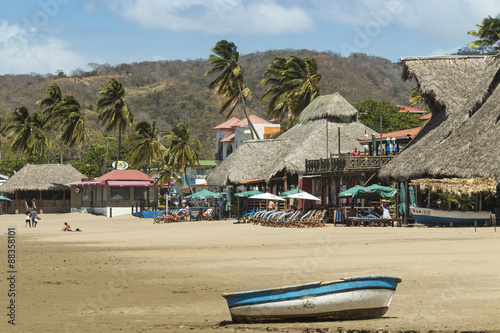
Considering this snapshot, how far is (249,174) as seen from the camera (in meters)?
46.2

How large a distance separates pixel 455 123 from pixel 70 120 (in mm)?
41502

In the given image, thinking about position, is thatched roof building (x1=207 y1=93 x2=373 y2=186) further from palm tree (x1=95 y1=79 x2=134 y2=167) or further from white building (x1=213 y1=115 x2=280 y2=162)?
white building (x1=213 y1=115 x2=280 y2=162)

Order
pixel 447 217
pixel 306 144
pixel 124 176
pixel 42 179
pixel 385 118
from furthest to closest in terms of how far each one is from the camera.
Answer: pixel 42 179, pixel 385 118, pixel 124 176, pixel 306 144, pixel 447 217

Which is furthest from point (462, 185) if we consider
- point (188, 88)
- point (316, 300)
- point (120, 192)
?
point (188, 88)

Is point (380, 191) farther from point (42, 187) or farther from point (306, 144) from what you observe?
point (42, 187)

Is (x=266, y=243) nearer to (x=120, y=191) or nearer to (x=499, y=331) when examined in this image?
(x=499, y=331)

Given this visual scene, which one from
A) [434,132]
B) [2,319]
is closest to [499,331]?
[2,319]

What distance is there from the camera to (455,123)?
3198 cm

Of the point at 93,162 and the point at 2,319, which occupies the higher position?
the point at 93,162

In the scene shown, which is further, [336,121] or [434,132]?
[336,121]

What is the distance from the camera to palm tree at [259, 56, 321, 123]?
57.3 metres

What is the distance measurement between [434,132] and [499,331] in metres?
26.4

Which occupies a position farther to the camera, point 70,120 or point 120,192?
point 70,120

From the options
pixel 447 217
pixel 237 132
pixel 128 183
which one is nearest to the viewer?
pixel 447 217
